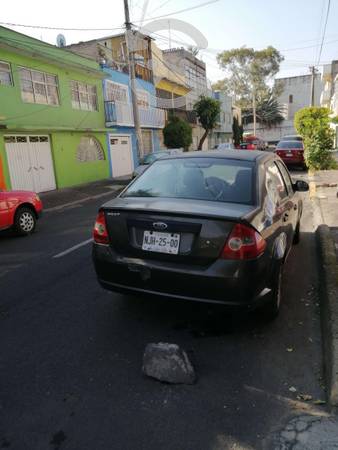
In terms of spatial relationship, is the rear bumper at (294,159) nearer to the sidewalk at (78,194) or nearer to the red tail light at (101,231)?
the sidewalk at (78,194)

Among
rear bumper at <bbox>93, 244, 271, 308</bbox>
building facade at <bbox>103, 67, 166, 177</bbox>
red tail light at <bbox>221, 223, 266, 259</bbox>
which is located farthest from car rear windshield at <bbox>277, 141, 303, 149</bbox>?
red tail light at <bbox>221, 223, 266, 259</bbox>

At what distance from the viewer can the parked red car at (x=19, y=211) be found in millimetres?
7750

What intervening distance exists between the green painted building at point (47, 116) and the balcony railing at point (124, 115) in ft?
1.51

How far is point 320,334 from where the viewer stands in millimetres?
3480

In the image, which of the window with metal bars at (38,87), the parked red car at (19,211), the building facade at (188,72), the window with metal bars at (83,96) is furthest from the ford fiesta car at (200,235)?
the building facade at (188,72)

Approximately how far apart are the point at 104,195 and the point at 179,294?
12.7m

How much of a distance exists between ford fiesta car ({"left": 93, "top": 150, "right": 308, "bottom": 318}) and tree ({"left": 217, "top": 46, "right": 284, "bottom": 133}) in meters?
54.3

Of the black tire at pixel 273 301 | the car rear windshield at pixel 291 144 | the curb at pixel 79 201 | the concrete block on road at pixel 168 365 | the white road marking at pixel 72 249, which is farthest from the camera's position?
the car rear windshield at pixel 291 144

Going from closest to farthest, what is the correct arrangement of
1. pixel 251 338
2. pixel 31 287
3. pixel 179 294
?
pixel 179 294 < pixel 251 338 < pixel 31 287

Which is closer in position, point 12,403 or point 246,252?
point 12,403

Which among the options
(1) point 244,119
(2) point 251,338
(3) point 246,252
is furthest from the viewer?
(1) point 244,119

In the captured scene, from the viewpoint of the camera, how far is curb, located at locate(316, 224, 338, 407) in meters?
2.66

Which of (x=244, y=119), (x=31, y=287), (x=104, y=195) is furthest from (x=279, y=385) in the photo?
(x=244, y=119)

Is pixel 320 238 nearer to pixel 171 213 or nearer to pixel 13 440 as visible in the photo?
pixel 171 213
